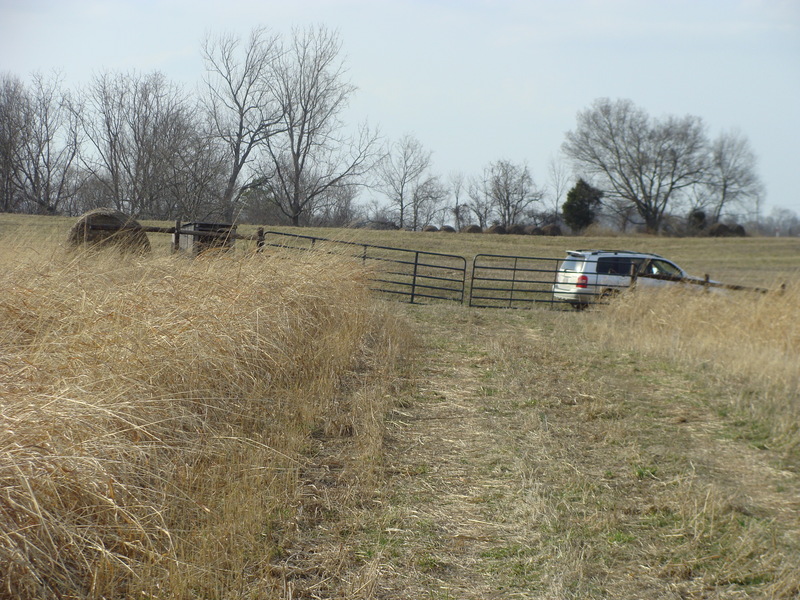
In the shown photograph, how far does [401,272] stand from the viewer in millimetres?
18297

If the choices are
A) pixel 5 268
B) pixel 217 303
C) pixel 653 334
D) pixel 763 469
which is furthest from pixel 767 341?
pixel 5 268

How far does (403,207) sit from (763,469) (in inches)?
2123

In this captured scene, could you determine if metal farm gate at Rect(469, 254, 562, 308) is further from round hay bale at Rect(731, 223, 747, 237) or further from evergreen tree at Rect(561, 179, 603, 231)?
round hay bale at Rect(731, 223, 747, 237)

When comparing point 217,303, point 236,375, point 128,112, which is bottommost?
point 236,375

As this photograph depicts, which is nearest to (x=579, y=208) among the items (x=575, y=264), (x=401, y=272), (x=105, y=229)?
(x=575, y=264)

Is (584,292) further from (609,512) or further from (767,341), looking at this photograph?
(609,512)

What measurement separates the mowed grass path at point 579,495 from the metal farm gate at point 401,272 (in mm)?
5884

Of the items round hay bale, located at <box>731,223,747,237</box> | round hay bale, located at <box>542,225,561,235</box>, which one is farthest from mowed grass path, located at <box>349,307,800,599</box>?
round hay bale, located at <box>731,223,747,237</box>

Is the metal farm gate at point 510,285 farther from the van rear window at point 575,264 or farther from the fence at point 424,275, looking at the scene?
the van rear window at point 575,264

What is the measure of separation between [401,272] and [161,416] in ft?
44.1

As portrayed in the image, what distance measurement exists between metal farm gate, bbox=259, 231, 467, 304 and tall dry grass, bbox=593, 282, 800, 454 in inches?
172

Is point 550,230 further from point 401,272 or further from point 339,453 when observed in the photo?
point 339,453

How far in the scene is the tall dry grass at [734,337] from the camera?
743 centimetres

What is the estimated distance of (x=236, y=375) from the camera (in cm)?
638
